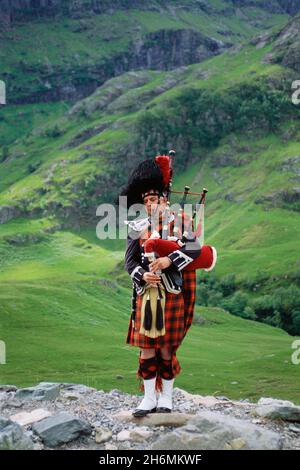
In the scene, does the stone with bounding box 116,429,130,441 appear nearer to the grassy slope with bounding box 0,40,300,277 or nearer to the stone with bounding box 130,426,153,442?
the stone with bounding box 130,426,153,442

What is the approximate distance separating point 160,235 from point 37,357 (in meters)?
30.6

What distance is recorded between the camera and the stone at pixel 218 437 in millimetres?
10742

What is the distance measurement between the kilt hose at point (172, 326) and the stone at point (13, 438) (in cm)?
279

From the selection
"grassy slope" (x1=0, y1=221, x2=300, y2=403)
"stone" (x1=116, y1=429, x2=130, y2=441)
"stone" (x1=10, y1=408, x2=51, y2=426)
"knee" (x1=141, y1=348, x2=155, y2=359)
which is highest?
"knee" (x1=141, y1=348, x2=155, y2=359)

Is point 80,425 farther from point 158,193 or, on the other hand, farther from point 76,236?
point 76,236

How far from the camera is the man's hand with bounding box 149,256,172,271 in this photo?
12148mm

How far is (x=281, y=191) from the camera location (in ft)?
505

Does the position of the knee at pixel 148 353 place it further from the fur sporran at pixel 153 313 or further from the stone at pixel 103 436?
the stone at pixel 103 436

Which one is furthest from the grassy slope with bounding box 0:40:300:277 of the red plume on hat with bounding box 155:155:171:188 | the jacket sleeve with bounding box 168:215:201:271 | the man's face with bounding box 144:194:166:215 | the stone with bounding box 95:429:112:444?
the stone with bounding box 95:429:112:444

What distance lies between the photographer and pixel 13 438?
36.2ft

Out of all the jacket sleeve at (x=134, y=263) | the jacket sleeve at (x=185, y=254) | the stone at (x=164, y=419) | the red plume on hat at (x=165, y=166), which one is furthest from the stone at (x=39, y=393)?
the red plume on hat at (x=165, y=166)

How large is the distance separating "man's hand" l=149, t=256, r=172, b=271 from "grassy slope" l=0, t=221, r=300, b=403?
20.5 meters

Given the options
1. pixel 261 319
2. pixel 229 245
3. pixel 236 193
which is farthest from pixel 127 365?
pixel 236 193

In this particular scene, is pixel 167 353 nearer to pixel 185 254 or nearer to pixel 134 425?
pixel 134 425
